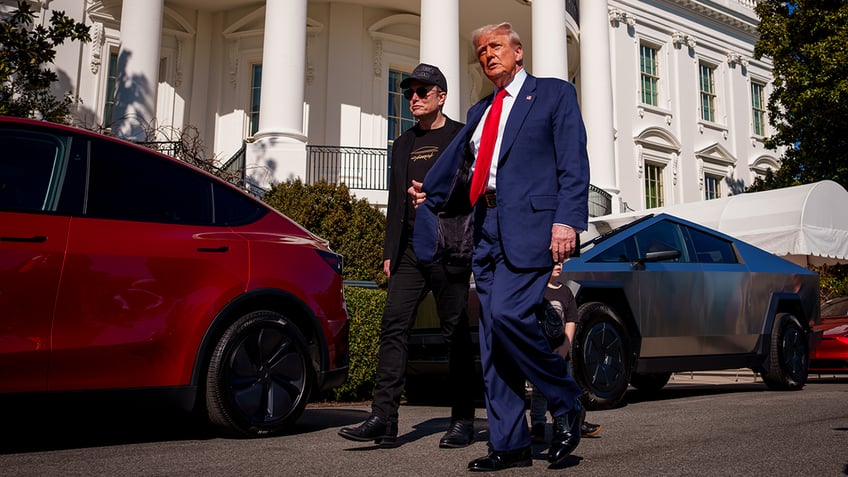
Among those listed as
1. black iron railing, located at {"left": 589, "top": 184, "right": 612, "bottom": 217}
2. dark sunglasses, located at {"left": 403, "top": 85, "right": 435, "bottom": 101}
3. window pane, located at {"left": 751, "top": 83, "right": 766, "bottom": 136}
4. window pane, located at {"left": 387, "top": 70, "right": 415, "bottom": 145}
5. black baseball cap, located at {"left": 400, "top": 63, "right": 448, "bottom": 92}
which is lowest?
dark sunglasses, located at {"left": 403, "top": 85, "right": 435, "bottom": 101}

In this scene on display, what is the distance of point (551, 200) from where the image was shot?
129 inches

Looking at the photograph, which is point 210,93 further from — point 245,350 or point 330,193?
point 245,350

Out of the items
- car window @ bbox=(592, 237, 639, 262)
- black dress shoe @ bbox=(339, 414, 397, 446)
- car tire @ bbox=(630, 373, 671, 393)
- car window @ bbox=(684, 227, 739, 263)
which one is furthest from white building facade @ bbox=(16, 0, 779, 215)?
black dress shoe @ bbox=(339, 414, 397, 446)

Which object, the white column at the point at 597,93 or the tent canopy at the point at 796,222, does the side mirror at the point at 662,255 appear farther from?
the white column at the point at 597,93

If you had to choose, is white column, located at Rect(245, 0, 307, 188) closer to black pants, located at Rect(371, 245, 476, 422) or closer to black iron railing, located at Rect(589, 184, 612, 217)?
black iron railing, located at Rect(589, 184, 612, 217)

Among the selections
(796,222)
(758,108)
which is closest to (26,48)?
(796,222)

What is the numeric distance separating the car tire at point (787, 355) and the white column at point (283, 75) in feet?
31.7

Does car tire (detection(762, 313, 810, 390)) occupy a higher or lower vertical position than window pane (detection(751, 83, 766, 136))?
lower

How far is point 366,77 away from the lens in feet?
63.4

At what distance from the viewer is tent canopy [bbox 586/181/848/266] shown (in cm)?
1252

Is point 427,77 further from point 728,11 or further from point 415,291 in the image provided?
point 728,11

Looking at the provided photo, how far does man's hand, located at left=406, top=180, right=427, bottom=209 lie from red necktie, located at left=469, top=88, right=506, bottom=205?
47 centimetres

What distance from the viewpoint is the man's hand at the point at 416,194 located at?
3.94 meters

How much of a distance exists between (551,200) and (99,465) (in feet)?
7.39
